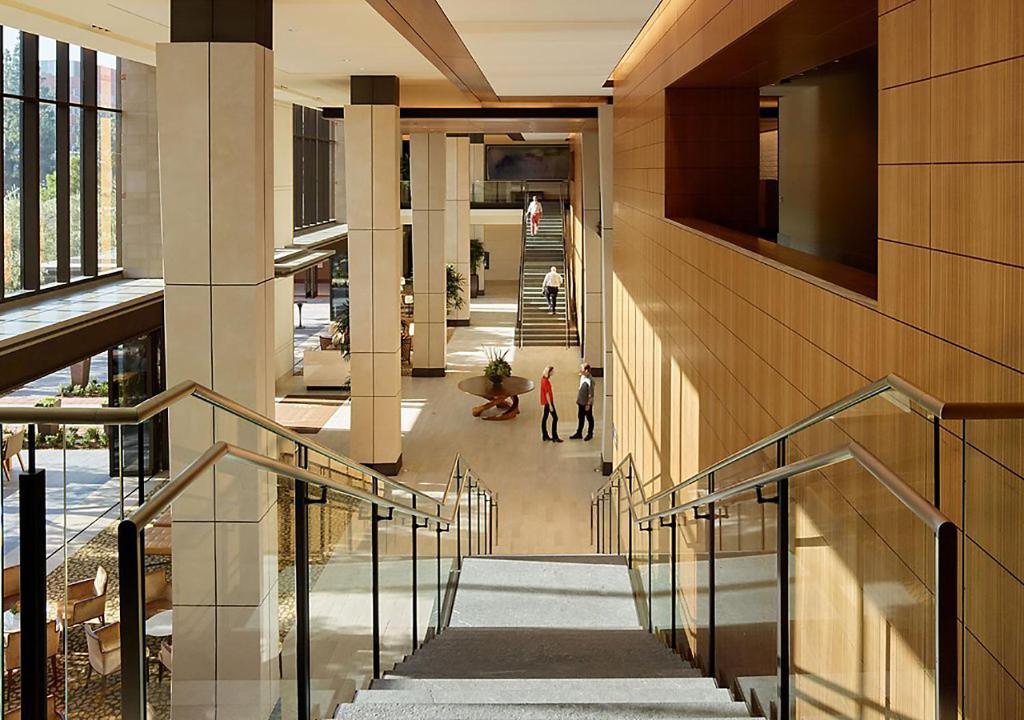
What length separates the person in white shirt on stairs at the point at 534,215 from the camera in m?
37.2

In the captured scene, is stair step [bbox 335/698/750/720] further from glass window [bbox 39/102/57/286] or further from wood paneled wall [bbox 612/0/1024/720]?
glass window [bbox 39/102/57/286]

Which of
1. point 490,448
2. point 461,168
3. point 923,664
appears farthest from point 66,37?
Answer: point 461,168

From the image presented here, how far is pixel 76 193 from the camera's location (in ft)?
45.9

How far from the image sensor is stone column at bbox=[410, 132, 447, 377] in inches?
922

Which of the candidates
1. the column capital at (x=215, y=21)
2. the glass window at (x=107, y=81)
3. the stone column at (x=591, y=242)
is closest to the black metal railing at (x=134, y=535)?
the column capital at (x=215, y=21)

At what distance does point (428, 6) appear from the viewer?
786cm

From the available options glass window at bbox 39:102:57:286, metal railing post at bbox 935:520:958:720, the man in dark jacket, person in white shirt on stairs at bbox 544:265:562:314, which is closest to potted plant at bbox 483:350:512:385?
the man in dark jacket

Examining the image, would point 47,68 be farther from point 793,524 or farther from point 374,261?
point 793,524

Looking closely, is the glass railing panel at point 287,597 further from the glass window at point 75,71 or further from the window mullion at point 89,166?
the window mullion at point 89,166

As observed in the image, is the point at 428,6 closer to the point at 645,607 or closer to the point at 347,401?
the point at 645,607

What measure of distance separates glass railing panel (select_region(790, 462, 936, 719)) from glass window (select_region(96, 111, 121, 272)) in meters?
12.7

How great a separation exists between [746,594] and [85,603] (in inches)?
125

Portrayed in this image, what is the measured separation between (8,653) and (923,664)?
1.82 meters

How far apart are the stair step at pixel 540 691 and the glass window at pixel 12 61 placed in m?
9.45
